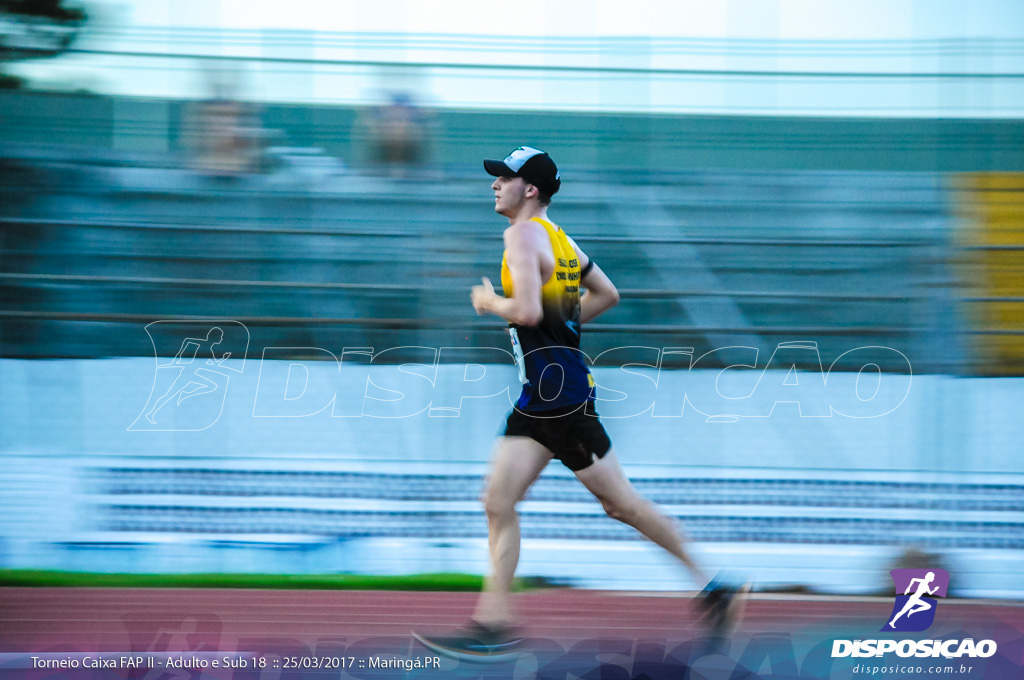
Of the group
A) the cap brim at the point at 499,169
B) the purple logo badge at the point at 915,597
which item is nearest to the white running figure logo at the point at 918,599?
the purple logo badge at the point at 915,597

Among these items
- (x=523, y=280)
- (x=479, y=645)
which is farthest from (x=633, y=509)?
(x=523, y=280)

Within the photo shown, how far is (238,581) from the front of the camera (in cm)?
452

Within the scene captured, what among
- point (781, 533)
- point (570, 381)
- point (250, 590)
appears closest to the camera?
point (570, 381)

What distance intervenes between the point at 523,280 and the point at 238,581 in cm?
241

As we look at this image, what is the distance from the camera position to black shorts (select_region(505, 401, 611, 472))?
128 inches

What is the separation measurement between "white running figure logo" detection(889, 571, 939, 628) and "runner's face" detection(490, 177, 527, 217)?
235cm

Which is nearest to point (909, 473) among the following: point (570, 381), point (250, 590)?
point (570, 381)

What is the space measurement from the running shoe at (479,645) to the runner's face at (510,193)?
152 centimetres

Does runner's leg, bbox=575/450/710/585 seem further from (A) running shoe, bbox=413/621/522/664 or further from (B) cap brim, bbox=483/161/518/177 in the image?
(B) cap brim, bbox=483/161/518/177

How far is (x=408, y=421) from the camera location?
4887 millimetres

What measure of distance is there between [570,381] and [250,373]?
233cm

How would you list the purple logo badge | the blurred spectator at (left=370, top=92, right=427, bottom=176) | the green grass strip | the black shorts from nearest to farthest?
the black shorts, the purple logo badge, the green grass strip, the blurred spectator at (left=370, top=92, right=427, bottom=176)

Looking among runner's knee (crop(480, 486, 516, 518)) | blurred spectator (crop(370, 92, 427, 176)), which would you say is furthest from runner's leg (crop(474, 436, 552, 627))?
blurred spectator (crop(370, 92, 427, 176))

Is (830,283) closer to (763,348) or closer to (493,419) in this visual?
(763,348)
